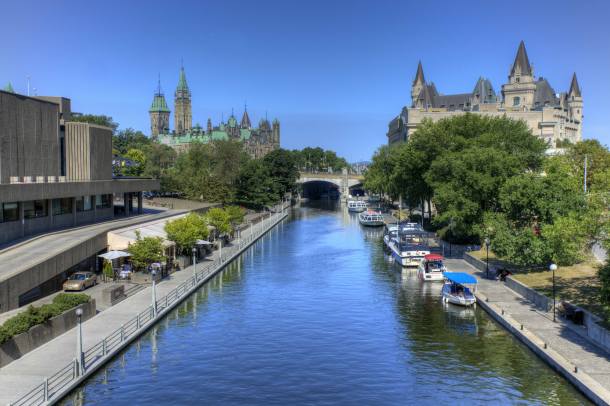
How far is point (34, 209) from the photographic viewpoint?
1948 inches

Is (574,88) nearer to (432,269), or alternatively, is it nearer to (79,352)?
(432,269)

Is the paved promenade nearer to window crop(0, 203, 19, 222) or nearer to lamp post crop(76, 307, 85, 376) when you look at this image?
lamp post crop(76, 307, 85, 376)

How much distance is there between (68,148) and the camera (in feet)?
191

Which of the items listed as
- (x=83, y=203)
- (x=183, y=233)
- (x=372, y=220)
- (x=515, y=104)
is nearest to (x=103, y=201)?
(x=83, y=203)

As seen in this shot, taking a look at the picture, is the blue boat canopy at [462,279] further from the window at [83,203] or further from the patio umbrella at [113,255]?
the window at [83,203]

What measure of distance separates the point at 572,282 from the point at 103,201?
151 ft

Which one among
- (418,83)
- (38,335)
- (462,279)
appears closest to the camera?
(38,335)

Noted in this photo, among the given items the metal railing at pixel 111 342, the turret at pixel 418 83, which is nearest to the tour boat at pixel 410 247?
the metal railing at pixel 111 342

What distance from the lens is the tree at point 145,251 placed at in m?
48.5

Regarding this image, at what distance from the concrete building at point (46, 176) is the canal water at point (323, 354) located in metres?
10.7

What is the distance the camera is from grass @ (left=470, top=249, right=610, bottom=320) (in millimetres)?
36763

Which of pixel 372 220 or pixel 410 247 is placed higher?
pixel 372 220

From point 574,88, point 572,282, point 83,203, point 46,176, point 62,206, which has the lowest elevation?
point 572,282

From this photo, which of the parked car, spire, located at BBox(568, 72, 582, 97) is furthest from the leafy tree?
spire, located at BBox(568, 72, 582, 97)
